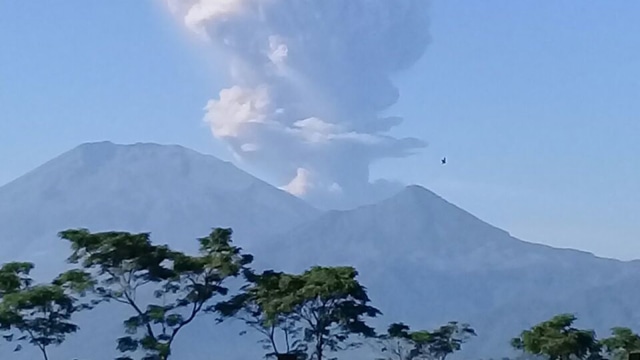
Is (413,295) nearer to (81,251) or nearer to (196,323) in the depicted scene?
(196,323)

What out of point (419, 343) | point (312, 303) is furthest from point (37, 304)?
point (419, 343)

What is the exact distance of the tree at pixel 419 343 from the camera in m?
40.4

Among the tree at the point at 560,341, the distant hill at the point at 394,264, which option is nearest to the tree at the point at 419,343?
the tree at the point at 560,341

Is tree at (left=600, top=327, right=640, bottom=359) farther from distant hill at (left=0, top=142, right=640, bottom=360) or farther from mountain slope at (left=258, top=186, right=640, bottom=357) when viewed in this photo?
mountain slope at (left=258, top=186, right=640, bottom=357)

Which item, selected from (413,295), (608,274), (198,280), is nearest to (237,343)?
(413,295)

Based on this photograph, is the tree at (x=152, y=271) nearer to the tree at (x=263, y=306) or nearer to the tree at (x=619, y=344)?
the tree at (x=263, y=306)

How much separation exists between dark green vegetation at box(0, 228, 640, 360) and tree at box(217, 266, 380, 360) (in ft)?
0.09

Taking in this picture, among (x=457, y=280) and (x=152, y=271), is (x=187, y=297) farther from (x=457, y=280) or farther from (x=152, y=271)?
(x=457, y=280)

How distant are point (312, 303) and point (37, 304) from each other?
7715mm

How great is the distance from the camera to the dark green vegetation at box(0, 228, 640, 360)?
33406 millimetres

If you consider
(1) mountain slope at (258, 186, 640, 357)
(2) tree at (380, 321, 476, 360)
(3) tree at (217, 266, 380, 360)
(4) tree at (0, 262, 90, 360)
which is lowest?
(4) tree at (0, 262, 90, 360)

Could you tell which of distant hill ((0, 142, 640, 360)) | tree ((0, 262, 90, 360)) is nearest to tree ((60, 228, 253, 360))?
tree ((0, 262, 90, 360))

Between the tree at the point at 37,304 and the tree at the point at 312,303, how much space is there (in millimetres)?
4729

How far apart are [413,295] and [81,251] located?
14823 cm
